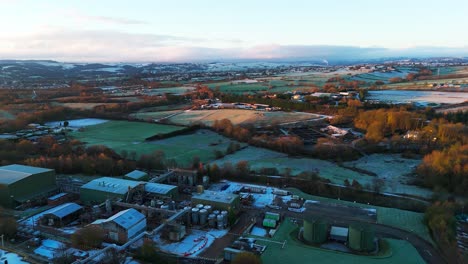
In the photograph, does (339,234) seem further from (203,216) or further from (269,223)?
(203,216)

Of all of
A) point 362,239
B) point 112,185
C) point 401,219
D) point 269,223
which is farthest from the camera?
point 112,185

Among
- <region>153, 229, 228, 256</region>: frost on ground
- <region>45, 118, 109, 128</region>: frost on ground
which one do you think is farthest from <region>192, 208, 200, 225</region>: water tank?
<region>45, 118, 109, 128</region>: frost on ground

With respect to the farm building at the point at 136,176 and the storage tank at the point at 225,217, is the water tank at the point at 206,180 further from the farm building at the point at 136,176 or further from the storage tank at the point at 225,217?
the storage tank at the point at 225,217

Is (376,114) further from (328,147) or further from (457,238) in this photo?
(457,238)

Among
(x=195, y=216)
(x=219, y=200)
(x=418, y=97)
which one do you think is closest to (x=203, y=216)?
(x=195, y=216)

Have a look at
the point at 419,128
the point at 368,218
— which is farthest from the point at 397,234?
the point at 419,128

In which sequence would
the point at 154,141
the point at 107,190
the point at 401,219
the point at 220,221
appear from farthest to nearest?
the point at 154,141
the point at 107,190
the point at 401,219
the point at 220,221

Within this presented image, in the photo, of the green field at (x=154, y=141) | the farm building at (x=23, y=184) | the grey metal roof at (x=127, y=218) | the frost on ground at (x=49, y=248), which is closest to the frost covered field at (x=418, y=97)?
the green field at (x=154, y=141)
